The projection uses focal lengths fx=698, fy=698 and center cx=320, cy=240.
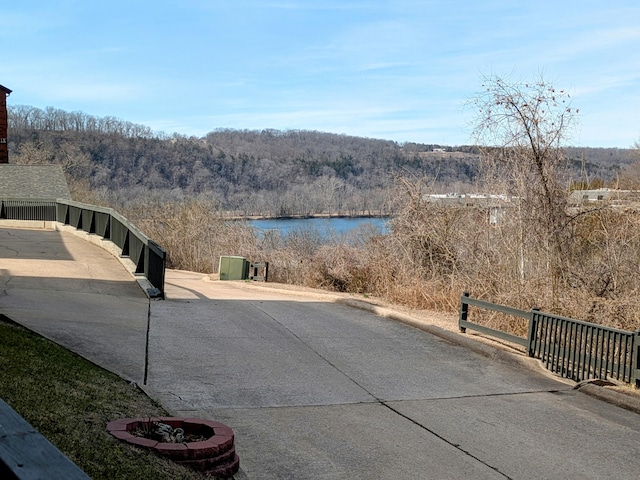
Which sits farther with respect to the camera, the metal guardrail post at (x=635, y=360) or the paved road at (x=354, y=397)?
the metal guardrail post at (x=635, y=360)

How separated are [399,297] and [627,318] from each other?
7747 millimetres

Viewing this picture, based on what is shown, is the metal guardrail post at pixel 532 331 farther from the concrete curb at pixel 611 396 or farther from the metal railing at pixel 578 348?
the concrete curb at pixel 611 396

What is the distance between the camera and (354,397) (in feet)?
29.7

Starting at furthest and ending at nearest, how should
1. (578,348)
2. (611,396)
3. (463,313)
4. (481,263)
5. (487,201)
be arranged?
(481,263), (487,201), (463,313), (578,348), (611,396)

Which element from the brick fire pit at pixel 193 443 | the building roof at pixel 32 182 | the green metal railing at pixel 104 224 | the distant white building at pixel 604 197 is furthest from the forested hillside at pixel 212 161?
the brick fire pit at pixel 193 443

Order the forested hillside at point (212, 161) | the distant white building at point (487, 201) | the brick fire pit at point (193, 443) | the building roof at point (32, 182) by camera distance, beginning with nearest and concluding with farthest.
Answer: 1. the brick fire pit at point (193, 443)
2. the distant white building at point (487, 201)
3. the building roof at point (32, 182)
4. the forested hillside at point (212, 161)

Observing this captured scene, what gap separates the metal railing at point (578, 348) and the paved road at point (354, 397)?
50 cm

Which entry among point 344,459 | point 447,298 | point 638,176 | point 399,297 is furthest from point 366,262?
point 344,459

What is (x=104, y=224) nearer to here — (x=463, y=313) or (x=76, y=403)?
(x=463, y=313)

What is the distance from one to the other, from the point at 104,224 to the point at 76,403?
67.4ft

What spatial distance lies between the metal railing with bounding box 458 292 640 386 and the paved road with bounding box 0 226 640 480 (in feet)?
1.63

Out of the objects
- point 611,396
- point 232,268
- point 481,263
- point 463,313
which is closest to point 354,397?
point 611,396

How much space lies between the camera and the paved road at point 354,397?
6836mm

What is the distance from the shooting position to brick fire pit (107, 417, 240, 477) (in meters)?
5.31
